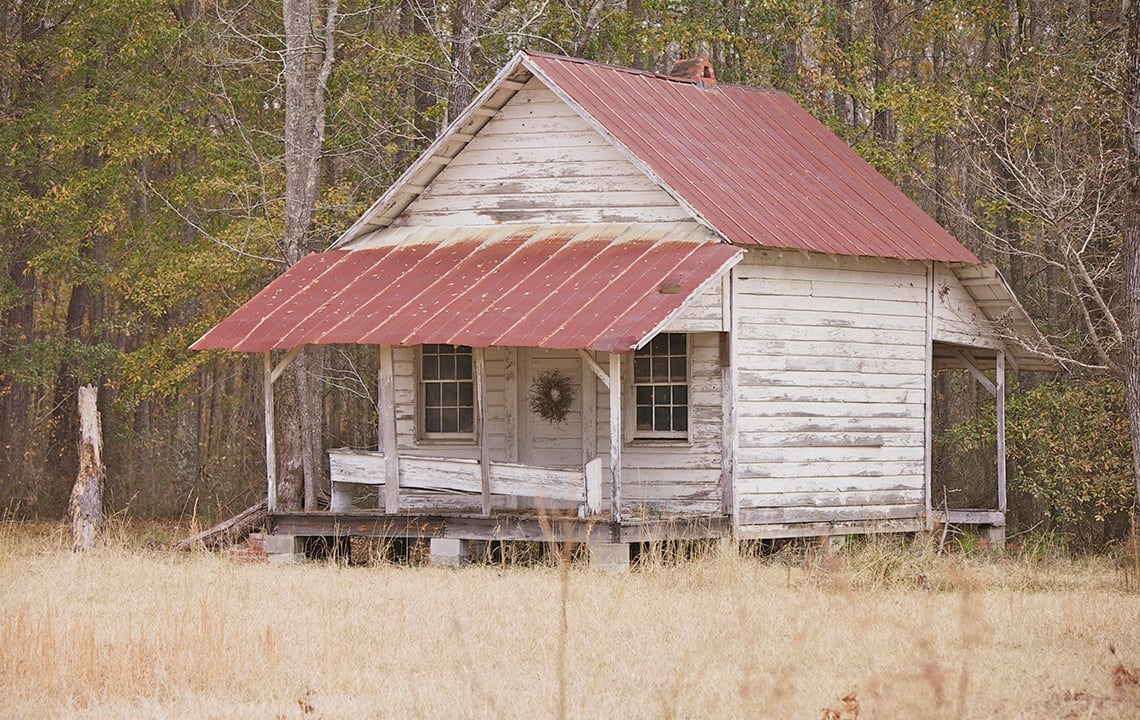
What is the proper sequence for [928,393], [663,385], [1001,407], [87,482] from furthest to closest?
1. [1001,407]
2. [87,482]
3. [928,393]
4. [663,385]

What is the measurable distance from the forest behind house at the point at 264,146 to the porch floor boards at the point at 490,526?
4.00m

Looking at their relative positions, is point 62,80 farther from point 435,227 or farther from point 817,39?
point 817,39

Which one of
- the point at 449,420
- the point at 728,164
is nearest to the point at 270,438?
the point at 449,420

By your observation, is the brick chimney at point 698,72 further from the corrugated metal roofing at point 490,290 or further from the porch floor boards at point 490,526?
the porch floor boards at point 490,526


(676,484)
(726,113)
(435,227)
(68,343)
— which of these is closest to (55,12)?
(68,343)

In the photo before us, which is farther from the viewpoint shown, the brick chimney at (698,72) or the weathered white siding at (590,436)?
the brick chimney at (698,72)

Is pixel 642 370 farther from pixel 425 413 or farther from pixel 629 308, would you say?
pixel 425 413

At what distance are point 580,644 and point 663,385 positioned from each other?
7071 millimetres

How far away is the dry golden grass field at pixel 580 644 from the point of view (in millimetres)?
8922

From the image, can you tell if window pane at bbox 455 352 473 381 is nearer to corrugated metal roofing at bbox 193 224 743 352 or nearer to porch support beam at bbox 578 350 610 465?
corrugated metal roofing at bbox 193 224 743 352

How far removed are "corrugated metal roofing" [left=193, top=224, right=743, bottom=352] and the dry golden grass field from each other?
2399 millimetres

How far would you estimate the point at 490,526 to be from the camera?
656 inches

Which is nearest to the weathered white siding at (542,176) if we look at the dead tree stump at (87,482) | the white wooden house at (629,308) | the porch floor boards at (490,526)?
the white wooden house at (629,308)

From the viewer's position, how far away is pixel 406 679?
9805mm
